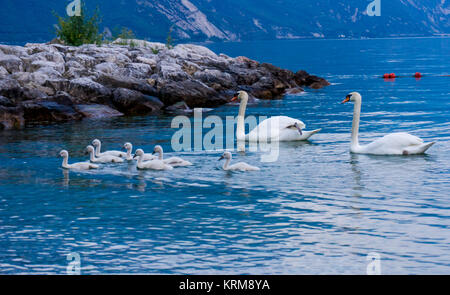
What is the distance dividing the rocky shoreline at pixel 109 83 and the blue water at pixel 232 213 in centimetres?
813

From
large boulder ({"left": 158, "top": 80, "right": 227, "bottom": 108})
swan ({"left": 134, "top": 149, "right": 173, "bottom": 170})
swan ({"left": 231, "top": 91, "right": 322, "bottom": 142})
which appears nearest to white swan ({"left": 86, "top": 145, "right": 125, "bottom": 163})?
swan ({"left": 134, "top": 149, "right": 173, "bottom": 170})

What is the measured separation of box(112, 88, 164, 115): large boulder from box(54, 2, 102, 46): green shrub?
621 inches

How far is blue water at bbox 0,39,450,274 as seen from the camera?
11.7m

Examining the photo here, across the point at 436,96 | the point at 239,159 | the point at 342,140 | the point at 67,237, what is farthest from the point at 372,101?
the point at 67,237

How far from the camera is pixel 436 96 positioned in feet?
135

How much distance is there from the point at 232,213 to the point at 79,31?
38911 millimetres

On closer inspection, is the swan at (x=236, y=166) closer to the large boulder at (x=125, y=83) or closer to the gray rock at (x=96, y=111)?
the gray rock at (x=96, y=111)

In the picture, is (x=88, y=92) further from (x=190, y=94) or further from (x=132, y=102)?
(x=190, y=94)

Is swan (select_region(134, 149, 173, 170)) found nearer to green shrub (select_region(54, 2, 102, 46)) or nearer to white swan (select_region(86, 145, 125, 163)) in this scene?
white swan (select_region(86, 145, 125, 163))

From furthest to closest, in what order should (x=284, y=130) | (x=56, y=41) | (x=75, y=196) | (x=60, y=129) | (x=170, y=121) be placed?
(x=56, y=41) → (x=170, y=121) → (x=60, y=129) → (x=284, y=130) → (x=75, y=196)
